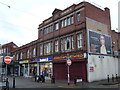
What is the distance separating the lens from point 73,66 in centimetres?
2297

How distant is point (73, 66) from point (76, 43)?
12.0 feet

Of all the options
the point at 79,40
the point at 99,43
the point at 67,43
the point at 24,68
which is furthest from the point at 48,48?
the point at 24,68

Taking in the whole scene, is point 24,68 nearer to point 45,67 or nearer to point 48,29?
point 45,67

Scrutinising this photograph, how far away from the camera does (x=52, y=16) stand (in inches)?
1194

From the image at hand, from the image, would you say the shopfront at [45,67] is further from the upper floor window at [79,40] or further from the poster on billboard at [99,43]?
the poster on billboard at [99,43]

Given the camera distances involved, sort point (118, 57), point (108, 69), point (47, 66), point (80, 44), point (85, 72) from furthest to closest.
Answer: point (47, 66) → point (118, 57) → point (108, 69) → point (80, 44) → point (85, 72)

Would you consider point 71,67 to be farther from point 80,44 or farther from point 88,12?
point 88,12

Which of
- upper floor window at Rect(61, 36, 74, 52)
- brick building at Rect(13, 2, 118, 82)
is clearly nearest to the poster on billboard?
brick building at Rect(13, 2, 118, 82)

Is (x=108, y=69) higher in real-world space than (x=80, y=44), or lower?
lower

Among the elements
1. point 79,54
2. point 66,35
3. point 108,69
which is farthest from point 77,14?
point 108,69

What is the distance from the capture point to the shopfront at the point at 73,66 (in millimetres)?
21152

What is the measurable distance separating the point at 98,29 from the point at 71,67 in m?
7.63

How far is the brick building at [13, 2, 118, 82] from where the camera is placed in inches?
856

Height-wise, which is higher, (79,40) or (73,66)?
(79,40)
